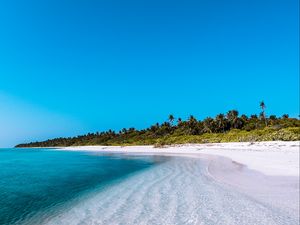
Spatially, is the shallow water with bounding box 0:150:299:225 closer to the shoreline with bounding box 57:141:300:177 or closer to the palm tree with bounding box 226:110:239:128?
the shoreline with bounding box 57:141:300:177

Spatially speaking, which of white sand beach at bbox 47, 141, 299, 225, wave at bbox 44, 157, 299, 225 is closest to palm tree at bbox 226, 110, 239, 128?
white sand beach at bbox 47, 141, 299, 225

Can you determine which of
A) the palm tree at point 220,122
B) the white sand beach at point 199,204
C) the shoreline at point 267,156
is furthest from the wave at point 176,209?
the palm tree at point 220,122

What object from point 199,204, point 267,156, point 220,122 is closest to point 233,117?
point 220,122

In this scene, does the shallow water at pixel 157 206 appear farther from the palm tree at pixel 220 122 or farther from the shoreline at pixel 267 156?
the palm tree at pixel 220 122

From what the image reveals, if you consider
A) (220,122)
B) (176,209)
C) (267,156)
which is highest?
(220,122)

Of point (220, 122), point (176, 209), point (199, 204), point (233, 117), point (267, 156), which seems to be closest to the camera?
point (176, 209)

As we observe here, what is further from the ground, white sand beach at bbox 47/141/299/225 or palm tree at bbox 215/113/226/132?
palm tree at bbox 215/113/226/132

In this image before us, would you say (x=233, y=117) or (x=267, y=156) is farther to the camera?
(x=233, y=117)

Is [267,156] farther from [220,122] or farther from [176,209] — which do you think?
[220,122]

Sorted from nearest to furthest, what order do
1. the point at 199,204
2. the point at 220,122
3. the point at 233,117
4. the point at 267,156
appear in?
the point at 199,204
the point at 267,156
the point at 220,122
the point at 233,117

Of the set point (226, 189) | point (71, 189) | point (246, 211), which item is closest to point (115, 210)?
point (246, 211)

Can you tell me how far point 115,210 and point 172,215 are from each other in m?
2.07

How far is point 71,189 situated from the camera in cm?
1360

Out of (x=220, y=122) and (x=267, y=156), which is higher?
(x=220, y=122)
